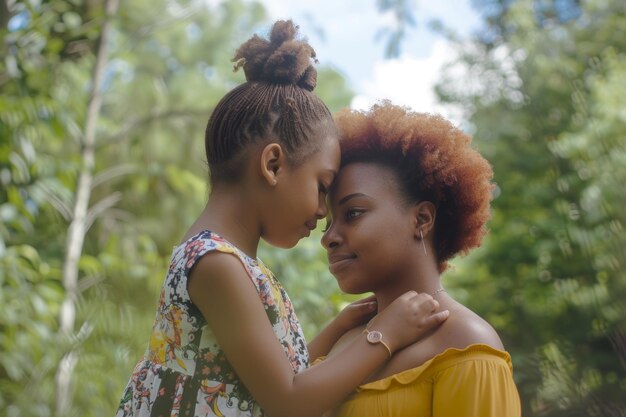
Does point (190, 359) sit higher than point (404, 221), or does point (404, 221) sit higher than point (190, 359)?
point (404, 221)

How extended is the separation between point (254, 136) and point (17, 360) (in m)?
2.70

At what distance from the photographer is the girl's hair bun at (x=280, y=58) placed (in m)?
2.03

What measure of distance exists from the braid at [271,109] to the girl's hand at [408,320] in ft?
1.40

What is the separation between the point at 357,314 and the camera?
231cm

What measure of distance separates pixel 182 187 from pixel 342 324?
3.66 meters

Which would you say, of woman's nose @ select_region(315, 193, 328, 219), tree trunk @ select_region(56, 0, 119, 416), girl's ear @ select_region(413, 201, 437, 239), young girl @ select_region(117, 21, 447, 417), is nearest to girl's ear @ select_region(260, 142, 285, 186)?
young girl @ select_region(117, 21, 447, 417)

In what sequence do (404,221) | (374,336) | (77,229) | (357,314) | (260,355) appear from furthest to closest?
(77,229) < (357,314) < (404,221) < (374,336) < (260,355)

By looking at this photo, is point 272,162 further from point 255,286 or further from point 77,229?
point 77,229

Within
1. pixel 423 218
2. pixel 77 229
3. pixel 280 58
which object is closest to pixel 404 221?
pixel 423 218

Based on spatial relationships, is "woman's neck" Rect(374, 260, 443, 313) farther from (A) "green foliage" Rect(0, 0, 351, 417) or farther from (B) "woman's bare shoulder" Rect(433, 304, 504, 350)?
(A) "green foliage" Rect(0, 0, 351, 417)

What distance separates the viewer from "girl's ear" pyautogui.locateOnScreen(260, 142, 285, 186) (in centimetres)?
191

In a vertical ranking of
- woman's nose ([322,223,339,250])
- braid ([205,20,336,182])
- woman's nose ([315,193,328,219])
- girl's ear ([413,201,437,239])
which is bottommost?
girl's ear ([413,201,437,239])

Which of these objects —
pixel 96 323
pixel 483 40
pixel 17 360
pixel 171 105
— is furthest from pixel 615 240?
pixel 483 40

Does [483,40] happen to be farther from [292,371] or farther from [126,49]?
[292,371]
